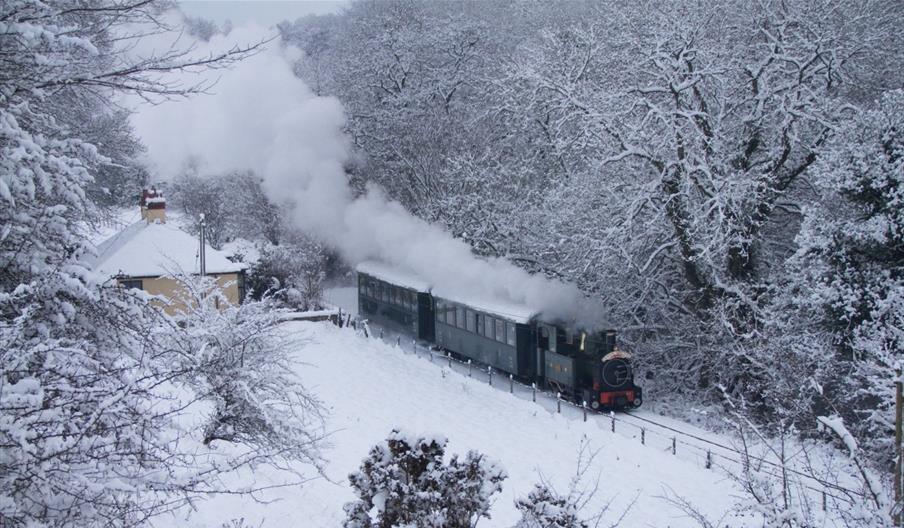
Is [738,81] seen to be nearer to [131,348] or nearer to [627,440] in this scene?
[627,440]

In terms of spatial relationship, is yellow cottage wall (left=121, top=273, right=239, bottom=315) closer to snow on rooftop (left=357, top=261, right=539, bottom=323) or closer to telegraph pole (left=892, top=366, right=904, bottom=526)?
snow on rooftop (left=357, top=261, right=539, bottom=323)

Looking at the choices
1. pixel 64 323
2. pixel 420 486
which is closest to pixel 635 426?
pixel 420 486

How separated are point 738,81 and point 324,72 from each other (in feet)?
88.7

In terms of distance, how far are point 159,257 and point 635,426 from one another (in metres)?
15.3

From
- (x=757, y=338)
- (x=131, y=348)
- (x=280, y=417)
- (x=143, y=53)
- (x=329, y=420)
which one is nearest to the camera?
(x=131, y=348)

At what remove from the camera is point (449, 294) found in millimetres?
26891

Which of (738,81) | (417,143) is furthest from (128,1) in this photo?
(417,143)

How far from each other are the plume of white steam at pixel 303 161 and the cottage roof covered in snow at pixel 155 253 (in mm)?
2823

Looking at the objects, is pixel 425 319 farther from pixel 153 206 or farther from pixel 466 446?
pixel 466 446

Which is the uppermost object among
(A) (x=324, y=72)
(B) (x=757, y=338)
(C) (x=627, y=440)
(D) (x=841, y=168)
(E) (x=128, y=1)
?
(A) (x=324, y=72)

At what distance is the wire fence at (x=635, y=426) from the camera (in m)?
16.7

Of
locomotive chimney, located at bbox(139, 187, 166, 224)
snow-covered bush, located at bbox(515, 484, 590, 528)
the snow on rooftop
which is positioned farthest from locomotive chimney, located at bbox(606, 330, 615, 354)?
locomotive chimney, located at bbox(139, 187, 166, 224)

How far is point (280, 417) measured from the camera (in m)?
13.2

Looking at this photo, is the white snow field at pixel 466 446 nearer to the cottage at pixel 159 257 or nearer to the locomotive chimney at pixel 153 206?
the cottage at pixel 159 257
